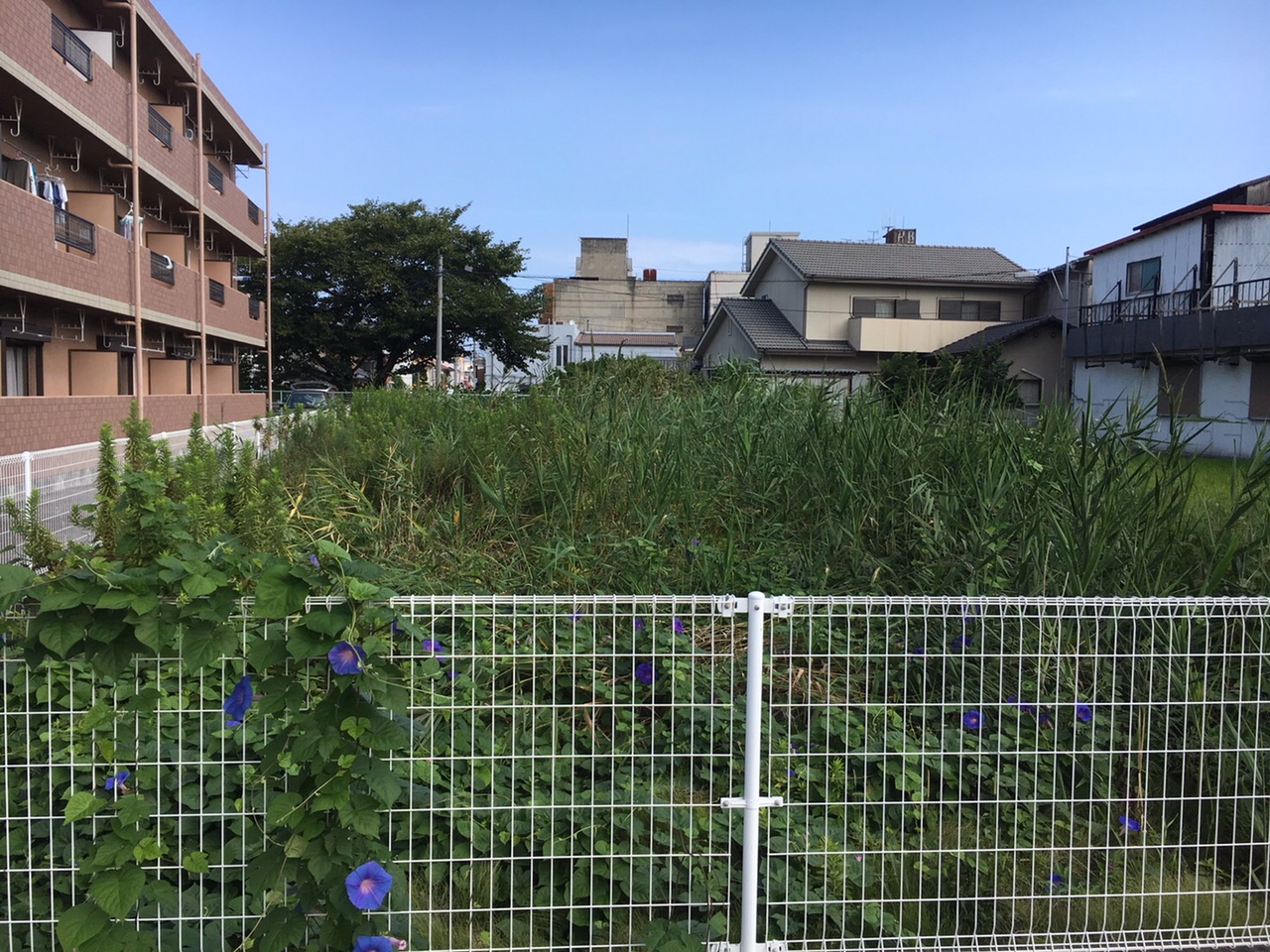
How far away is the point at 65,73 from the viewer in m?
14.5

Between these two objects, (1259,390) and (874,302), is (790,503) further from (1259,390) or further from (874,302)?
(874,302)

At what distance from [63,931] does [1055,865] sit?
2.65 m

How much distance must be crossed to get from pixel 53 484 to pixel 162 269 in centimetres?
1447

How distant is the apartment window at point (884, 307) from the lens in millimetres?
32938

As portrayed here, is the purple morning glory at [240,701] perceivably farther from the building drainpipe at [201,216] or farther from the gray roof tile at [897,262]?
the gray roof tile at [897,262]

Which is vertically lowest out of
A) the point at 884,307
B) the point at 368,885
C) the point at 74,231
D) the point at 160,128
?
the point at 368,885

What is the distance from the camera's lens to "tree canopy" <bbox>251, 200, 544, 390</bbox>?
36.6 metres

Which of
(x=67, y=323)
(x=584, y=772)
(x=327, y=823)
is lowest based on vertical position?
(x=584, y=772)

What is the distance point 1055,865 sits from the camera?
3.03 meters

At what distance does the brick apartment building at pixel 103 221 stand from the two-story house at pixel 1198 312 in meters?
17.6

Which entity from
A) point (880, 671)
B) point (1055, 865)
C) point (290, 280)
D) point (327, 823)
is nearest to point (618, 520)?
point (880, 671)

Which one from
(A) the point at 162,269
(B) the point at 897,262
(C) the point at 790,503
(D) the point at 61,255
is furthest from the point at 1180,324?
(D) the point at 61,255

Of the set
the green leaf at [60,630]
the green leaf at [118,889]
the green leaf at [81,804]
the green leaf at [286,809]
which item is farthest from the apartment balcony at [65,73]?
the green leaf at [286,809]

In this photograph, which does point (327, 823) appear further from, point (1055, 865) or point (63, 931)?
point (1055, 865)
